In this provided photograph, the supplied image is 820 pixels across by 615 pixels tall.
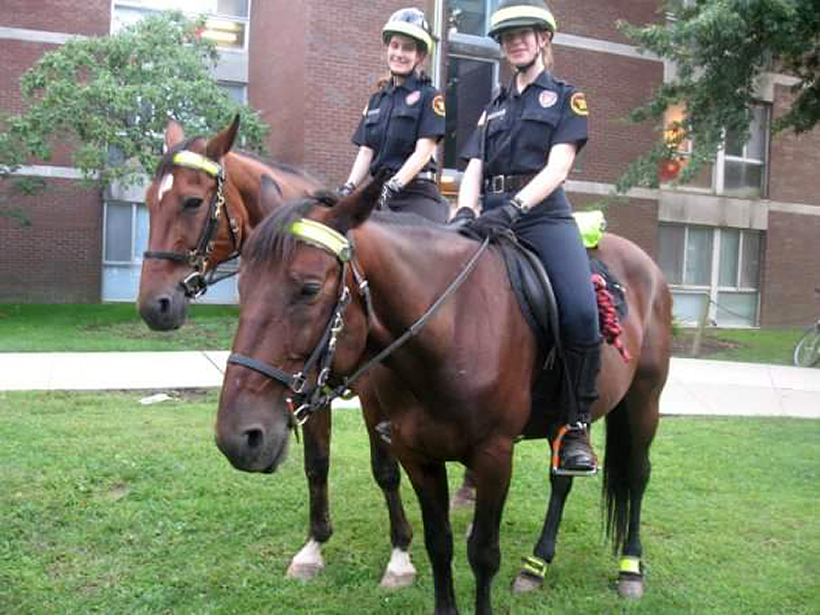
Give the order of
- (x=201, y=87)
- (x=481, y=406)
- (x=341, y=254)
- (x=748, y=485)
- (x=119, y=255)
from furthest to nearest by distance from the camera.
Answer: (x=119, y=255) < (x=201, y=87) < (x=748, y=485) < (x=481, y=406) < (x=341, y=254)

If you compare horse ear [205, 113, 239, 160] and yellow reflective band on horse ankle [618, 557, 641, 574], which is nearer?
horse ear [205, 113, 239, 160]

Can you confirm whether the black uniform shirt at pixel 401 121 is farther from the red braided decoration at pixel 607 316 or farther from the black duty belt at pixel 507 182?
the red braided decoration at pixel 607 316

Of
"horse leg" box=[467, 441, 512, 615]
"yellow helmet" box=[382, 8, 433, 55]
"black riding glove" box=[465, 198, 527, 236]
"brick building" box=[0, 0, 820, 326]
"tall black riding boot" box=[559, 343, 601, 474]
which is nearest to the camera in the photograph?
"horse leg" box=[467, 441, 512, 615]

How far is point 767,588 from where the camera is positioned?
13.9ft

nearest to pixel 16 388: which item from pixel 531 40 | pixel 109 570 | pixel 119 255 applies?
pixel 109 570

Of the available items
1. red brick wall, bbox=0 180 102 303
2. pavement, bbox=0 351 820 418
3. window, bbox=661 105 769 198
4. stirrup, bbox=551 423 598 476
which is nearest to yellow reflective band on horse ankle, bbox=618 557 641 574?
stirrup, bbox=551 423 598 476

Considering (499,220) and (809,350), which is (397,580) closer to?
(499,220)

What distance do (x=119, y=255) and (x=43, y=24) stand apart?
18.9 ft

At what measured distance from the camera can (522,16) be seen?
11.0 feet

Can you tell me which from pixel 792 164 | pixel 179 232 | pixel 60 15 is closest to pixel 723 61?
pixel 792 164

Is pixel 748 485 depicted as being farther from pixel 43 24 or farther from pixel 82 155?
pixel 43 24

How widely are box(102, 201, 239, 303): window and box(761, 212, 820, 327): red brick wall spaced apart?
15263mm

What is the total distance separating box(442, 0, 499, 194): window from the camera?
60.6 feet

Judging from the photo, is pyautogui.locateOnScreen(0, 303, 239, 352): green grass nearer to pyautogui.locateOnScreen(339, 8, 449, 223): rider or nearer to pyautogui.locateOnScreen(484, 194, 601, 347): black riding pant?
pyautogui.locateOnScreen(339, 8, 449, 223): rider
